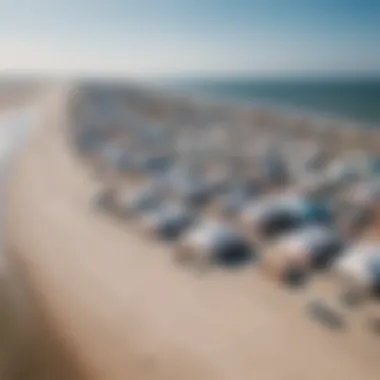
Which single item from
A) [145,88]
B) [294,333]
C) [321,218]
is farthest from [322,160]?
[145,88]

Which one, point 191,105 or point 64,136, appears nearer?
point 64,136

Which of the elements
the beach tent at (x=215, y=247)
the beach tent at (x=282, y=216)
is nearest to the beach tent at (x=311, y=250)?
the beach tent at (x=215, y=247)

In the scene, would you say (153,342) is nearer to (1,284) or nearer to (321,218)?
(1,284)

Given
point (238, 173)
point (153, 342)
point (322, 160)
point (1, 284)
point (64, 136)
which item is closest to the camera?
point (153, 342)

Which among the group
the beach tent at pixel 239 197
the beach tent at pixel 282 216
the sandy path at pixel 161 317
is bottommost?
the sandy path at pixel 161 317

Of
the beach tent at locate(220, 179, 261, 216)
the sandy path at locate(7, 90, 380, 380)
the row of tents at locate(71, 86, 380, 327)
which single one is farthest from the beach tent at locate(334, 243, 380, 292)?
the beach tent at locate(220, 179, 261, 216)

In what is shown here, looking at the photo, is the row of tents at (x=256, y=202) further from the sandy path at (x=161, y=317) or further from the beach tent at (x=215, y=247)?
the sandy path at (x=161, y=317)

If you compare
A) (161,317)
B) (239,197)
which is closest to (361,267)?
(161,317)

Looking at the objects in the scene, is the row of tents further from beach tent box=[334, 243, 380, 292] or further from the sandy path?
the sandy path
